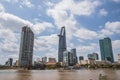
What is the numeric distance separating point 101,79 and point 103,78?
1.87ft

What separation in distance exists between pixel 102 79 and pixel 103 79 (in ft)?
0.74

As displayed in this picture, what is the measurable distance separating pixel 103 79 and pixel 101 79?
44 cm

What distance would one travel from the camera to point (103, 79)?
37781 millimetres

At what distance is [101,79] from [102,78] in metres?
0.40

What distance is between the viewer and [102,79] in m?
37.9

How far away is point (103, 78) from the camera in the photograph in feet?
125

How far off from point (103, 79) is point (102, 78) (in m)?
0.40

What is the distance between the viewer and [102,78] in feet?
125

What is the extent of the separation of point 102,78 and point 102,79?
31 cm
